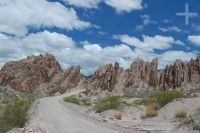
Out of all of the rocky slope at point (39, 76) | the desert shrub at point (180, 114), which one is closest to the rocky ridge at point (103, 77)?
the rocky slope at point (39, 76)

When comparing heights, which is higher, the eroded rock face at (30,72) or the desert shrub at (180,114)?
the eroded rock face at (30,72)

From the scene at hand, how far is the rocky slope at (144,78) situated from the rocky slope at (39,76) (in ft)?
101

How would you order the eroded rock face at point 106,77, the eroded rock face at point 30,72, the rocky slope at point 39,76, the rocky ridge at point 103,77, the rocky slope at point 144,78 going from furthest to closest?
the rocky slope at point 39,76 → the eroded rock face at point 30,72 → the eroded rock face at point 106,77 → the rocky ridge at point 103,77 → the rocky slope at point 144,78

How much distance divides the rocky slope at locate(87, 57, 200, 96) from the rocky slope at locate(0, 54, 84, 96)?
30.8 meters

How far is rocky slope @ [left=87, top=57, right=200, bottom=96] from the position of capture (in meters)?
106

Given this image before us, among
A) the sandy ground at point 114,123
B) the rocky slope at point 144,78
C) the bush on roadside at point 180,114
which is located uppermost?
the rocky slope at point 144,78

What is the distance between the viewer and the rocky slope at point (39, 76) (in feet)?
520

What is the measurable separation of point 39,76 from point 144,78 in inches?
2327

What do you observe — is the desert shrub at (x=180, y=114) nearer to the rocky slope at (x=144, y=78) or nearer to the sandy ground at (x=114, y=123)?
the sandy ground at (x=114, y=123)

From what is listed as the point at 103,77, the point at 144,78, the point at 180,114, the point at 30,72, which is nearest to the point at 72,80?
the point at 30,72

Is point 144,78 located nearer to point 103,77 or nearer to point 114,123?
point 103,77

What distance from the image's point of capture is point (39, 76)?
545 ft

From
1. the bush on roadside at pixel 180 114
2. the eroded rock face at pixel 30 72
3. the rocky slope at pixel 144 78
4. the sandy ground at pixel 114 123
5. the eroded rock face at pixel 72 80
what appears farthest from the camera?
the eroded rock face at pixel 72 80

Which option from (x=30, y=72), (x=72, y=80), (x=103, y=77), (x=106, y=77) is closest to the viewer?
(x=106, y=77)
